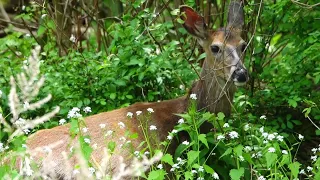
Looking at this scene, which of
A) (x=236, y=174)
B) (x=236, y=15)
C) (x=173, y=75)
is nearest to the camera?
(x=236, y=174)

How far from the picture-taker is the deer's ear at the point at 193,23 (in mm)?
7152

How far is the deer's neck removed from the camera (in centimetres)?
697

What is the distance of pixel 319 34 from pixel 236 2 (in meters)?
0.90

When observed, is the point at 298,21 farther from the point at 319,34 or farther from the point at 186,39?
the point at 186,39

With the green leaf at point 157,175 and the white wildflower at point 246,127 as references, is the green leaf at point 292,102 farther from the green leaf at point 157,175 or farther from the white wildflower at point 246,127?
the green leaf at point 157,175

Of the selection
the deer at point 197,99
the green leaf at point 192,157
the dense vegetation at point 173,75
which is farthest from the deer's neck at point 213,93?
the green leaf at point 192,157

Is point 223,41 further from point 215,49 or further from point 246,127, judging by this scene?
point 246,127

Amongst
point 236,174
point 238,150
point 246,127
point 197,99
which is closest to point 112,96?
point 197,99

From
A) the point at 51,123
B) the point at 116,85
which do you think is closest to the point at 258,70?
the point at 116,85

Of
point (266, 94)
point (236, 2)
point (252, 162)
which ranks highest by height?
point (236, 2)

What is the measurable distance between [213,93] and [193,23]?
2.41ft

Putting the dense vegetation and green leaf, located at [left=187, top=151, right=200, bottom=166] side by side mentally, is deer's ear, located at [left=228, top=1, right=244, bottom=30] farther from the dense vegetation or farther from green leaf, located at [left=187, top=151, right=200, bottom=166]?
green leaf, located at [left=187, top=151, right=200, bottom=166]

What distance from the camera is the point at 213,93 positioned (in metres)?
7.06

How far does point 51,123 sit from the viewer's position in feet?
24.4
